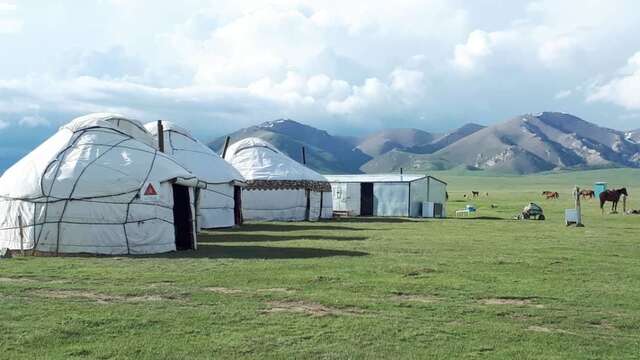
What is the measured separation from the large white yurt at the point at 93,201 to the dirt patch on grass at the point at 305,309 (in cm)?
781

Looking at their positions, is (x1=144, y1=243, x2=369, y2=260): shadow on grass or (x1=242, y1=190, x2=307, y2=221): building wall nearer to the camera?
(x1=144, y1=243, x2=369, y2=260): shadow on grass

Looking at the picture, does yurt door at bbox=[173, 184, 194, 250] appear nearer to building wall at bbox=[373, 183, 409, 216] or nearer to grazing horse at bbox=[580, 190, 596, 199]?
Answer: building wall at bbox=[373, 183, 409, 216]

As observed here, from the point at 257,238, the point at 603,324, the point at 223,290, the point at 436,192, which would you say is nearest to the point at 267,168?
the point at 436,192

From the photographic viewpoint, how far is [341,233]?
2403 cm

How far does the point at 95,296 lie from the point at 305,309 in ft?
10.1

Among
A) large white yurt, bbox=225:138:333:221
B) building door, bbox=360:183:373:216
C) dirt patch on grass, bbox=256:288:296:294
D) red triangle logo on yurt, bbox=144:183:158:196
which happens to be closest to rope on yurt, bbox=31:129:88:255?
red triangle logo on yurt, bbox=144:183:158:196

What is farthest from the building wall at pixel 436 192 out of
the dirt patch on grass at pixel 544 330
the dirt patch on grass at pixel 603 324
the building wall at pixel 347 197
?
the dirt patch on grass at pixel 544 330

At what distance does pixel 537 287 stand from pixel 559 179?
183040 millimetres

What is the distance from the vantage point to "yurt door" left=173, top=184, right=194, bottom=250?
18.3 metres

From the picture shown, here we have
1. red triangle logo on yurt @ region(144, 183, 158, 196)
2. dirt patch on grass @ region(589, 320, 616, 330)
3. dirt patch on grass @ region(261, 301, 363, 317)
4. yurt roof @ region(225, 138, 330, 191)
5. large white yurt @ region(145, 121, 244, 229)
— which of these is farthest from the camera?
yurt roof @ region(225, 138, 330, 191)

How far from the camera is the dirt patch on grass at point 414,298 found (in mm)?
10398

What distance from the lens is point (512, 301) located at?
10.5m

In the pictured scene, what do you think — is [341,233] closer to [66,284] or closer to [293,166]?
[293,166]

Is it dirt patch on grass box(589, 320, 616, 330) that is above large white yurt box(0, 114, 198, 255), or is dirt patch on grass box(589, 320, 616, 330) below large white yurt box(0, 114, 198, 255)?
below
